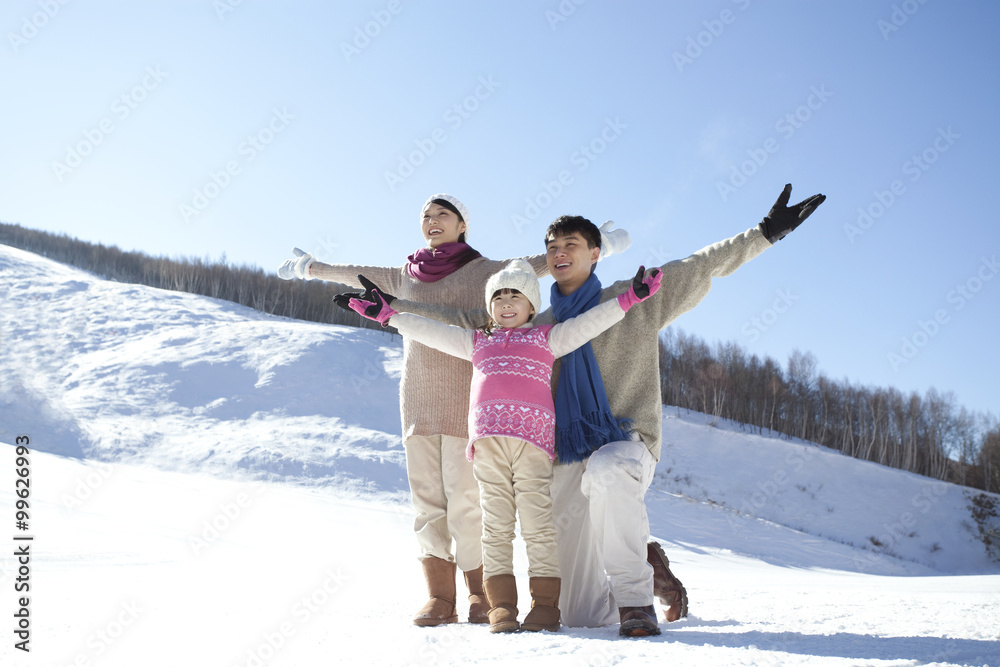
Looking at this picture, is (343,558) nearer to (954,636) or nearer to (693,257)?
(693,257)

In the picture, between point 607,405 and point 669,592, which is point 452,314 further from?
point 669,592

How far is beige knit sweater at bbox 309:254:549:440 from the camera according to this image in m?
3.25

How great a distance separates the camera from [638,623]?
89.8 inches

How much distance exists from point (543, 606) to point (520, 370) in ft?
3.26

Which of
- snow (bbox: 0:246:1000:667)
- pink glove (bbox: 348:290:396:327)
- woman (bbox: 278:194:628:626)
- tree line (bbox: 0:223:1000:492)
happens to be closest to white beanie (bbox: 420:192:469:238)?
woman (bbox: 278:194:628:626)

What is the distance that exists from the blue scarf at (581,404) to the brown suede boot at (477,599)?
74 cm

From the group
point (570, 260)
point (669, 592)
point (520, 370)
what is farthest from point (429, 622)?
point (570, 260)

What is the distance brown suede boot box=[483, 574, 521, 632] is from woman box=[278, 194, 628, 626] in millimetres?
345

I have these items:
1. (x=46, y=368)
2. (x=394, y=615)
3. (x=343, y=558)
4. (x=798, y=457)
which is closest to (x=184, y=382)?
(x=46, y=368)

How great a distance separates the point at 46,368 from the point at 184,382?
358 centimetres

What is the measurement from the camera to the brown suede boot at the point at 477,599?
2.92m

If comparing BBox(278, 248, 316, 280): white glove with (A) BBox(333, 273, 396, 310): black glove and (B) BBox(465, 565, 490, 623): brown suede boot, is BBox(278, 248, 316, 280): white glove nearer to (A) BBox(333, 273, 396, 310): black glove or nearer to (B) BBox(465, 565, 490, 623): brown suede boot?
(A) BBox(333, 273, 396, 310): black glove

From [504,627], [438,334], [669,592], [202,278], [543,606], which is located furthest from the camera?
[202,278]

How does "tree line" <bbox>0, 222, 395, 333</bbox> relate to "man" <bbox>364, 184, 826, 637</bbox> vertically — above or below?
above
